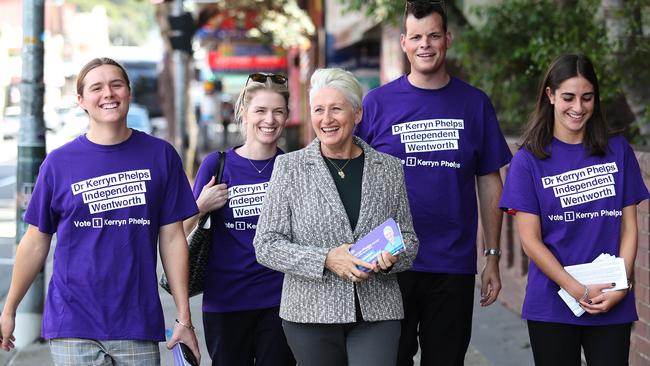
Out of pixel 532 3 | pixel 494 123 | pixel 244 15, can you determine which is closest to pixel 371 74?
pixel 244 15

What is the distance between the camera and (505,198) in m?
4.49

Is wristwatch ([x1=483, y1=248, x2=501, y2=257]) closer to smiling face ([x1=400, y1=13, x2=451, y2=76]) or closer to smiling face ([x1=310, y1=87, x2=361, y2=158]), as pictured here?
smiling face ([x1=400, y1=13, x2=451, y2=76])

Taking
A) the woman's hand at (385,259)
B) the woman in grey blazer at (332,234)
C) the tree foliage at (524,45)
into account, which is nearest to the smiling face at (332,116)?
the woman in grey blazer at (332,234)

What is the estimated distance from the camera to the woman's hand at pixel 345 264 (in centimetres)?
382

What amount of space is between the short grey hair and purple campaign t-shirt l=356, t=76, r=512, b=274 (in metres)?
0.95

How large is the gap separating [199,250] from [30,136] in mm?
3744

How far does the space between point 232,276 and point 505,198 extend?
1279 millimetres

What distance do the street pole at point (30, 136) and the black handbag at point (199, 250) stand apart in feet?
11.7

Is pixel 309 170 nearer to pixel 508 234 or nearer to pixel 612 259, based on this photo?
pixel 612 259

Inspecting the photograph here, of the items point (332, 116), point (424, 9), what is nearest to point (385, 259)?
point (332, 116)

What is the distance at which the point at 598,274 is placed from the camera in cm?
430

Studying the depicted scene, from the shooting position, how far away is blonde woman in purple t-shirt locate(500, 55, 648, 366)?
431 centimetres

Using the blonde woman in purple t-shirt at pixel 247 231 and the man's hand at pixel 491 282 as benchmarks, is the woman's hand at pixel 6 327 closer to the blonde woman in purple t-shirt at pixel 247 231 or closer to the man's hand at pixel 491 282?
the blonde woman in purple t-shirt at pixel 247 231

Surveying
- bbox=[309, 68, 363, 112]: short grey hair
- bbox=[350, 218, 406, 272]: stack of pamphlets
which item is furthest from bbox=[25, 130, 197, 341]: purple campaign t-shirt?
bbox=[350, 218, 406, 272]: stack of pamphlets
